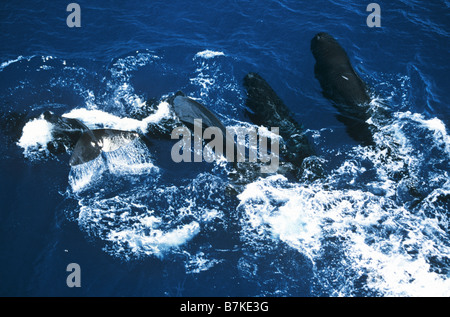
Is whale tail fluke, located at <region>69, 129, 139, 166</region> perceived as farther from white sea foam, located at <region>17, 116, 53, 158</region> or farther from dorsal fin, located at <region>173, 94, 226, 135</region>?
dorsal fin, located at <region>173, 94, 226, 135</region>

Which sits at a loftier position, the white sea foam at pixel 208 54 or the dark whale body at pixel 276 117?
the white sea foam at pixel 208 54

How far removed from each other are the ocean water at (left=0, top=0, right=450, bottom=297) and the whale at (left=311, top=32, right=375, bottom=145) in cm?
39

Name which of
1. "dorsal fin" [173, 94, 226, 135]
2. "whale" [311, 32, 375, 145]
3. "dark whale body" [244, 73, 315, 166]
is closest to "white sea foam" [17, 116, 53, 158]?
"dorsal fin" [173, 94, 226, 135]

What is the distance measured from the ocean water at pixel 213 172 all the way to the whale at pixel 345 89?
0.39 metres

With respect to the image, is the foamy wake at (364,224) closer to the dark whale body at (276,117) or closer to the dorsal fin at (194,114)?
the dark whale body at (276,117)

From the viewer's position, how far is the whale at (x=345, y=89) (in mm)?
14627

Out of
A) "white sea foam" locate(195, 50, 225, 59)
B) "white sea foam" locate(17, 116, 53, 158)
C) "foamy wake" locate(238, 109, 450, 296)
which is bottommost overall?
"foamy wake" locate(238, 109, 450, 296)

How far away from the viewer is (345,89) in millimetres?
15492

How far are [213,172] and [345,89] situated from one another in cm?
674

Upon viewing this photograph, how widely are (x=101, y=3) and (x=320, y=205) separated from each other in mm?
16324

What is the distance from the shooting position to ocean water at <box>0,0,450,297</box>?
10328mm

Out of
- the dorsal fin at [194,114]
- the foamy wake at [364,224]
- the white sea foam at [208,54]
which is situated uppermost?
the white sea foam at [208,54]

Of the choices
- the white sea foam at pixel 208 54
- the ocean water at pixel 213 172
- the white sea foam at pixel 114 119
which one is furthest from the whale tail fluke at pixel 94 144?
the white sea foam at pixel 208 54

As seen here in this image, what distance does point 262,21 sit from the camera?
65.7ft
